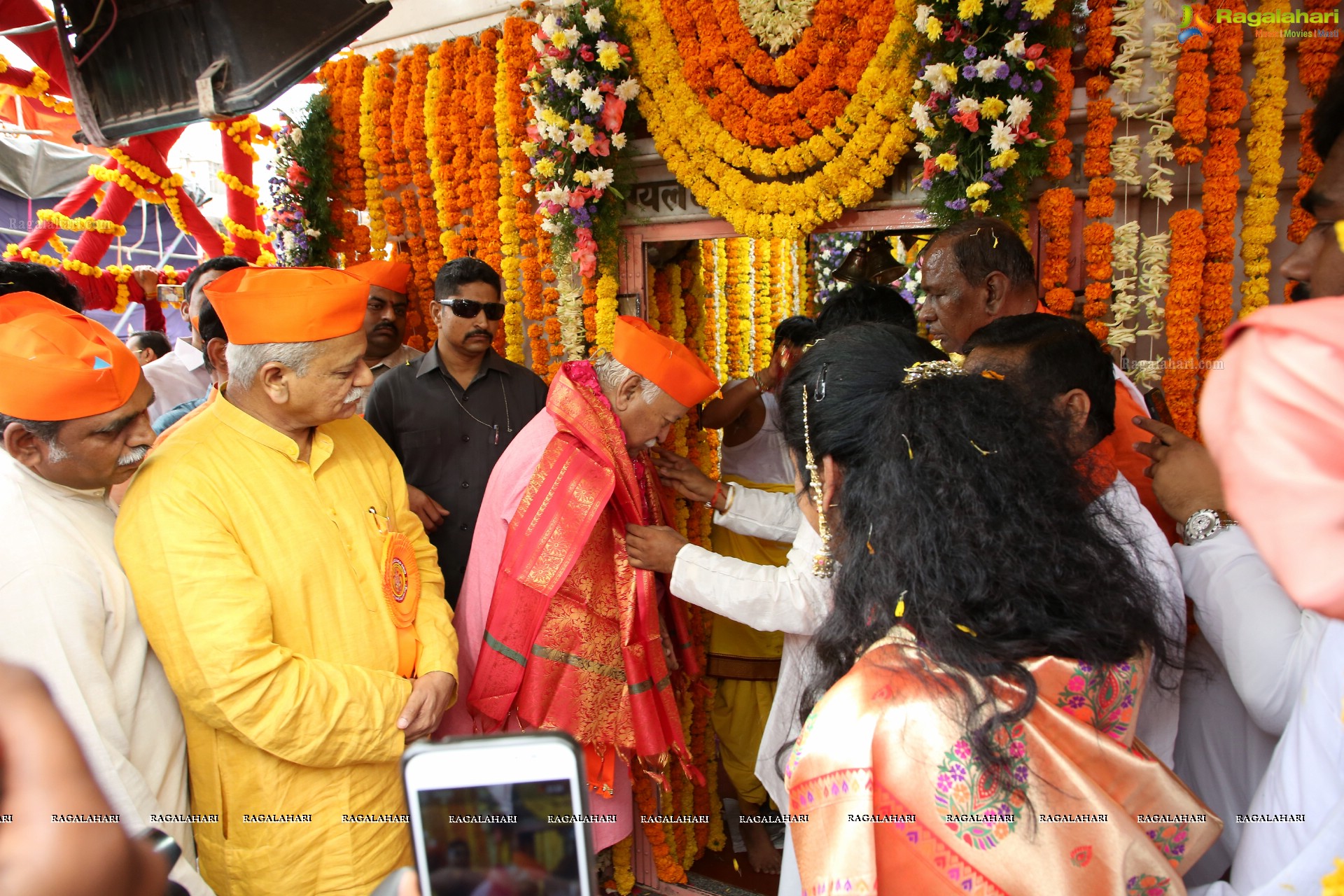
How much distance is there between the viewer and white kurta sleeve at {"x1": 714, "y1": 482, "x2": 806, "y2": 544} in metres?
2.84

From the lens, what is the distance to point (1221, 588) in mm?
1544

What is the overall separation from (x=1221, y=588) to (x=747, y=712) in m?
2.18

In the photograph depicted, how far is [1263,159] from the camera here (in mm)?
2449

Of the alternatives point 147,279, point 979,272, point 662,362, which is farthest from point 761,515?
point 147,279

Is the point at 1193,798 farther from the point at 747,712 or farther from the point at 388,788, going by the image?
the point at 747,712

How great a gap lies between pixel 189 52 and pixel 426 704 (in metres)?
2.68

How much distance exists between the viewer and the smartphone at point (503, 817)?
0.80 m

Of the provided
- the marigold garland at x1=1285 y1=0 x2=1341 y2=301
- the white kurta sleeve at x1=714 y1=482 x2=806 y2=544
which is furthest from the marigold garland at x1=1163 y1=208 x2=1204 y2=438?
the white kurta sleeve at x1=714 y1=482 x2=806 y2=544

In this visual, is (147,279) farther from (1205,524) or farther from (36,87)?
(1205,524)

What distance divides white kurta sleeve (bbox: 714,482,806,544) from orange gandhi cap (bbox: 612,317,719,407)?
0.47 m

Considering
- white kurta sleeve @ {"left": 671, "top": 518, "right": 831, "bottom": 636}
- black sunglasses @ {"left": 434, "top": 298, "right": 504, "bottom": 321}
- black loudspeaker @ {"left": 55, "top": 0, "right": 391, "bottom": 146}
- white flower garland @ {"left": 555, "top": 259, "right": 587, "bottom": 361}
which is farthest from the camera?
white flower garland @ {"left": 555, "top": 259, "right": 587, "bottom": 361}

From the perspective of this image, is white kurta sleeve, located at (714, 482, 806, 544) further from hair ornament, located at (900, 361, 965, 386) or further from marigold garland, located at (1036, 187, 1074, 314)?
hair ornament, located at (900, 361, 965, 386)

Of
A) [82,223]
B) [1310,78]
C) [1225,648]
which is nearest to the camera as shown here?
[1225,648]

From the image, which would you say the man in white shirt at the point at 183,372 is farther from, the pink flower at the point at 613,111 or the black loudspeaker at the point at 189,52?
the pink flower at the point at 613,111
